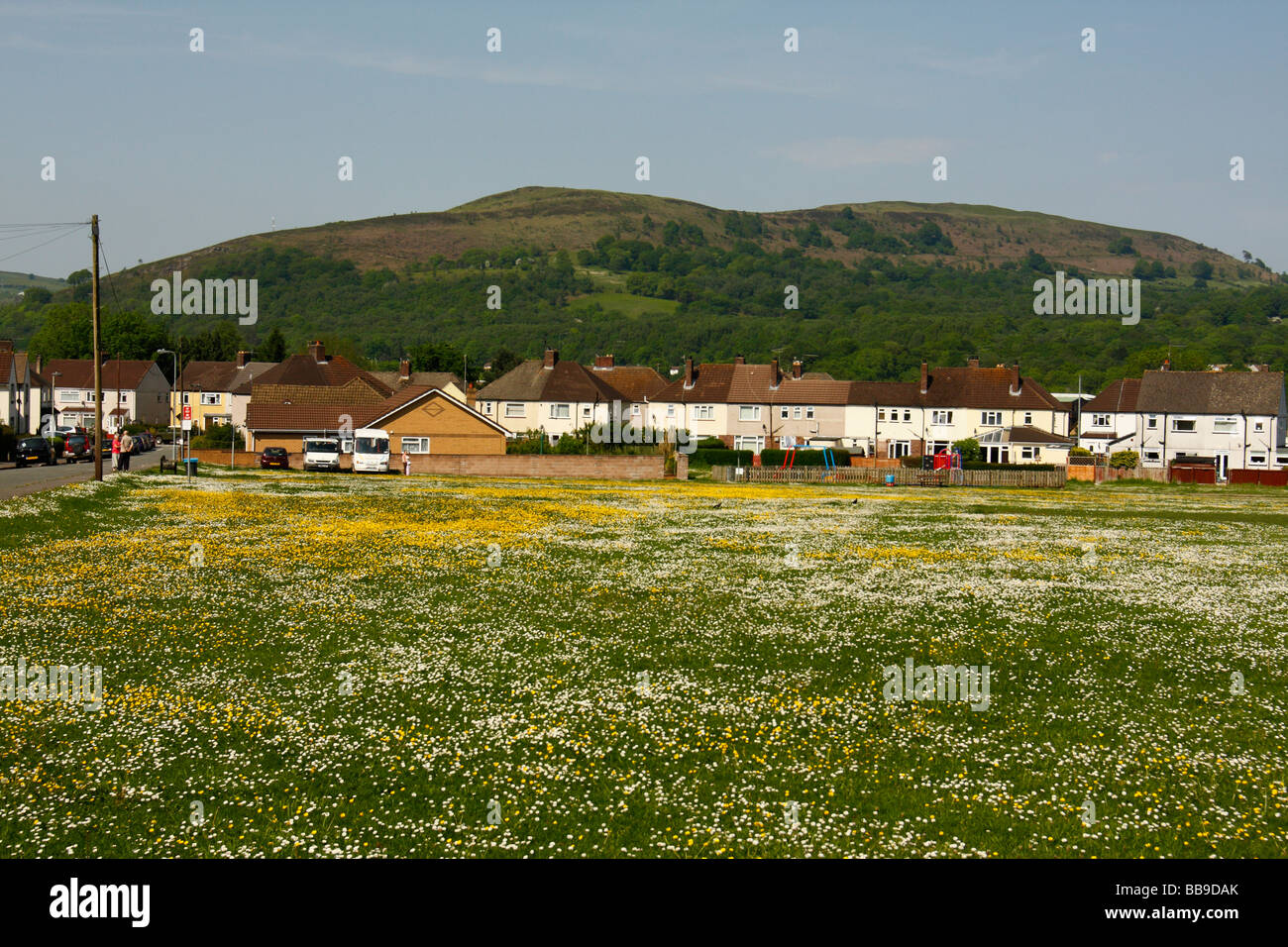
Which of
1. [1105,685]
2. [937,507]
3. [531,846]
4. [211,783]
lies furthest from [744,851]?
[937,507]

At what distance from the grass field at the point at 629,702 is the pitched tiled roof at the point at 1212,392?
89307mm

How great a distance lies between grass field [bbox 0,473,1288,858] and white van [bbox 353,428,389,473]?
138 feet

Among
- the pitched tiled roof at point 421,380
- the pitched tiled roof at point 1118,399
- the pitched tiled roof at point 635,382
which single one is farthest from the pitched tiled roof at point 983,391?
the pitched tiled roof at point 421,380

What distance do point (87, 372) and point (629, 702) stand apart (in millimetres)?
163473

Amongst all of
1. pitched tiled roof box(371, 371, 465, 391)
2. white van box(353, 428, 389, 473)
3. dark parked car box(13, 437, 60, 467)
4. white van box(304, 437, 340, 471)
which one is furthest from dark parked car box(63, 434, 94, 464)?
pitched tiled roof box(371, 371, 465, 391)

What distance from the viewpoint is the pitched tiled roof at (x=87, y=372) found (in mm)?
149875

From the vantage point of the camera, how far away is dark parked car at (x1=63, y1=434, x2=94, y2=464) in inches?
2881

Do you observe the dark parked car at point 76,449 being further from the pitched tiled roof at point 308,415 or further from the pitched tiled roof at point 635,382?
the pitched tiled roof at point 635,382

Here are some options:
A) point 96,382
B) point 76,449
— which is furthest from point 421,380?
point 96,382

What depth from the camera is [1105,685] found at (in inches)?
558

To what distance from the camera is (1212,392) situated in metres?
107
